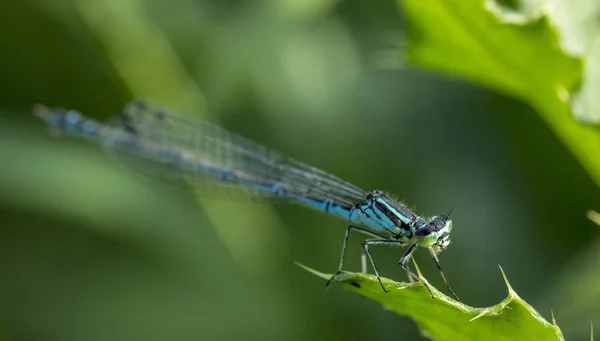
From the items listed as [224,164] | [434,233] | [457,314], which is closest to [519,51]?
[434,233]

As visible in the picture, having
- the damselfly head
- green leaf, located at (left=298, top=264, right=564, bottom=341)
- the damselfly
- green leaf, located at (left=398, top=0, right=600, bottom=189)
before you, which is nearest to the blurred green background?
the damselfly

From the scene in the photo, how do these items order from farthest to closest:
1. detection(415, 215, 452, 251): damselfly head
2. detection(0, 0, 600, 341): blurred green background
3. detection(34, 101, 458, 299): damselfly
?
detection(0, 0, 600, 341): blurred green background < detection(34, 101, 458, 299): damselfly < detection(415, 215, 452, 251): damselfly head

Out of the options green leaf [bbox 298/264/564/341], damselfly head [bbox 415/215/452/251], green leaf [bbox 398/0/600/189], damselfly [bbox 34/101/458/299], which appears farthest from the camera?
damselfly [bbox 34/101/458/299]

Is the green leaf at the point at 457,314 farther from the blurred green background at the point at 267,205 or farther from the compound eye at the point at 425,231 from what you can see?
the blurred green background at the point at 267,205

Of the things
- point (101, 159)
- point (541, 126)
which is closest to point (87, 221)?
point (101, 159)

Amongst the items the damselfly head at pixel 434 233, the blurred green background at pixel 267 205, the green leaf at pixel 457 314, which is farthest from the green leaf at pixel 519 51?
the blurred green background at pixel 267 205

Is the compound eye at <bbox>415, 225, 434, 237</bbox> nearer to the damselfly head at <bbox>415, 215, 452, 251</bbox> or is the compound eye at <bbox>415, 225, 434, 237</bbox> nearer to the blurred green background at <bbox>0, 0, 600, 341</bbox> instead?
the damselfly head at <bbox>415, 215, 452, 251</bbox>

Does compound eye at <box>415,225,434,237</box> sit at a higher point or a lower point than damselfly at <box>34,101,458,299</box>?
lower
